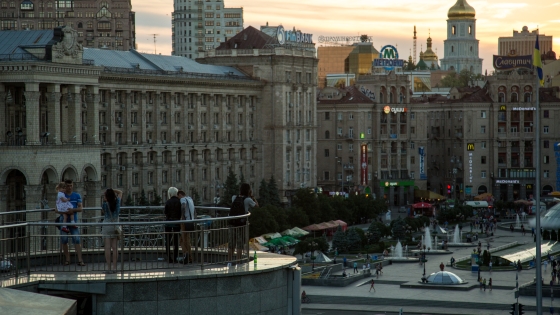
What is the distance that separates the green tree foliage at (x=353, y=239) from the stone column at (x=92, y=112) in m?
24.7

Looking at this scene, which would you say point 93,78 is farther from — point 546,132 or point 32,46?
point 546,132

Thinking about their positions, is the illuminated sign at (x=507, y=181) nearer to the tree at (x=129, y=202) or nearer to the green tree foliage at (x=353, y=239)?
the green tree foliage at (x=353, y=239)

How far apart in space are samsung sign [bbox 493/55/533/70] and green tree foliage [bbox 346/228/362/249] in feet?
235

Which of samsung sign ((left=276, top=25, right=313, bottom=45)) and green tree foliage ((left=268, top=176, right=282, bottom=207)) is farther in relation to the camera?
samsung sign ((left=276, top=25, right=313, bottom=45))

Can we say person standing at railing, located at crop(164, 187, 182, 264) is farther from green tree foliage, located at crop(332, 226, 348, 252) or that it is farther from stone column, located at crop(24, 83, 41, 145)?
green tree foliage, located at crop(332, 226, 348, 252)

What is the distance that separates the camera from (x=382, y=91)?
162 meters

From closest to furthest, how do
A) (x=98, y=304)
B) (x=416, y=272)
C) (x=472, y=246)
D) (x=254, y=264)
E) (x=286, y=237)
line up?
(x=98, y=304) → (x=254, y=264) → (x=416, y=272) → (x=286, y=237) → (x=472, y=246)

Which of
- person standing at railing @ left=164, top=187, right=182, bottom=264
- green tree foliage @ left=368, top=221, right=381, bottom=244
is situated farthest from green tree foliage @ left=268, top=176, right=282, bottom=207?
person standing at railing @ left=164, top=187, right=182, bottom=264

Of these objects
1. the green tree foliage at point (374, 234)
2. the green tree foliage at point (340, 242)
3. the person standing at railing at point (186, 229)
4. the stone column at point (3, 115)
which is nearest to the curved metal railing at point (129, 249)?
the person standing at railing at point (186, 229)

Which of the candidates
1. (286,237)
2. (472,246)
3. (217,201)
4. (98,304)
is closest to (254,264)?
(98,304)

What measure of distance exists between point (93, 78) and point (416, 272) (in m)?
26.2

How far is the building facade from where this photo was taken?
255 feet

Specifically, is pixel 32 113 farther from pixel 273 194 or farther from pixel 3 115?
pixel 273 194

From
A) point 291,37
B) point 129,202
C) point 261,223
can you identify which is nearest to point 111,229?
point 261,223
